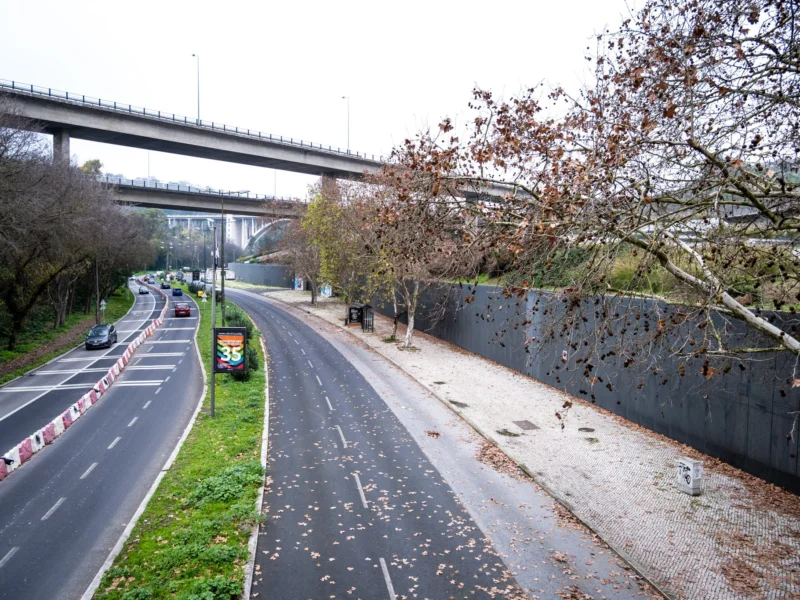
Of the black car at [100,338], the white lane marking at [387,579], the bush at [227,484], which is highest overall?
the black car at [100,338]

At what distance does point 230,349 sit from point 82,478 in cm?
668

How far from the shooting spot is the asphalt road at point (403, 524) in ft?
29.8

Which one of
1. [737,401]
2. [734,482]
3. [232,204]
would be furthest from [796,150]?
[232,204]

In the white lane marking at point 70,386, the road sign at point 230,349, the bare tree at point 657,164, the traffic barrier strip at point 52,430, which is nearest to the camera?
the bare tree at point 657,164

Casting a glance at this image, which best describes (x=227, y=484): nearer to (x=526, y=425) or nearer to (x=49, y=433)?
(x=49, y=433)

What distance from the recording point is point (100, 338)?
117 ft

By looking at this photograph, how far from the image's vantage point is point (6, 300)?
33906mm

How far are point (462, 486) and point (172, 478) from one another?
7395 mm

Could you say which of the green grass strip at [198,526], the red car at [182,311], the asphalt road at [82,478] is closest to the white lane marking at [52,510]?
the asphalt road at [82,478]

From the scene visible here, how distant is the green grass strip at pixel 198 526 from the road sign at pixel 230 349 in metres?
2.67

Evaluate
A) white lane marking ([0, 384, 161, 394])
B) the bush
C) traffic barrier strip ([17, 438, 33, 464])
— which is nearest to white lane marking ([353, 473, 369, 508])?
the bush

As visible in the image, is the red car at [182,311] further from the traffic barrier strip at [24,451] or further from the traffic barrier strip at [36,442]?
the traffic barrier strip at [24,451]

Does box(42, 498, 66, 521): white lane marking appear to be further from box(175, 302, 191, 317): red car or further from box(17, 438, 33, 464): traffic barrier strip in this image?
box(175, 302, 191, 317): red car

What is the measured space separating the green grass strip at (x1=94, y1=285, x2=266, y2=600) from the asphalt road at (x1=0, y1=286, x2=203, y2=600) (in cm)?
65
